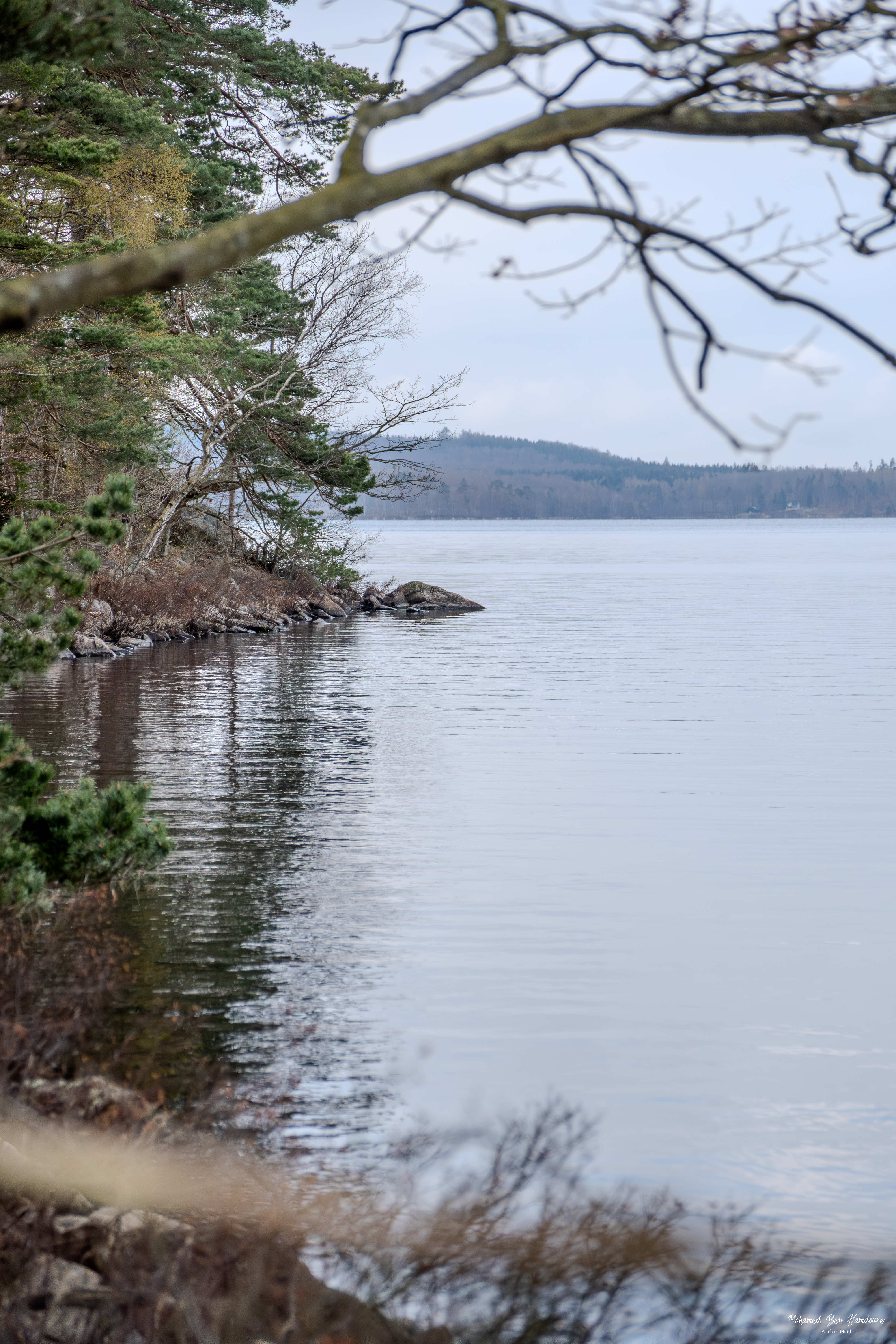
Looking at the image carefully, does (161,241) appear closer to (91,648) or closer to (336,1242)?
(91,648)

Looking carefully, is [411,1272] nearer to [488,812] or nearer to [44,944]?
[44,944]

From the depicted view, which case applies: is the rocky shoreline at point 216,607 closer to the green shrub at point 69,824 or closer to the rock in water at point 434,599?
the rock in water at point 434,599

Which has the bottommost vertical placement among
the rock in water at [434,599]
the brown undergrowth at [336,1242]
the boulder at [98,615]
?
the brown undergrowth at [336,1242]

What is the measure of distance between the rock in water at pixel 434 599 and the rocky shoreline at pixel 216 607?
3cm

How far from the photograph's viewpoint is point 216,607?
3562cm

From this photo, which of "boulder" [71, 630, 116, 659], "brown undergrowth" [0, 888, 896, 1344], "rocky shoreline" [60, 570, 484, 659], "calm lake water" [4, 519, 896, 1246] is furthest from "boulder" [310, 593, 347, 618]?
"brown undergrowth" [0, 888, 896, 1344]

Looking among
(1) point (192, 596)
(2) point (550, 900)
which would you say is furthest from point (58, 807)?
(1) point (192, 596)

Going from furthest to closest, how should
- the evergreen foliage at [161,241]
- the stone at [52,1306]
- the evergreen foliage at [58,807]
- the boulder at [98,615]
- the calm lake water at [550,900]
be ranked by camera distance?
the boulder at [98,615], the evergreen foliage at [161,241], the calm lake water at [550,900], the evergreen foliage at [58,807], the stone at [52,1306]

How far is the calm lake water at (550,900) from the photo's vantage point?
22.5 ft

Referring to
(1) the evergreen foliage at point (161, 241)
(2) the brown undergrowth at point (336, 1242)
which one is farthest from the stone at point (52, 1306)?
(1) the evergreen foliage at point (161, 241)

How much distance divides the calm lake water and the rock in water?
1895 cm

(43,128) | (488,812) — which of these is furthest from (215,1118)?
(43,128)

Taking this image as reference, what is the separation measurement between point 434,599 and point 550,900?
3453 centimetres

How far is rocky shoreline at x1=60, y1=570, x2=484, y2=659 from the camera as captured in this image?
2981cm
